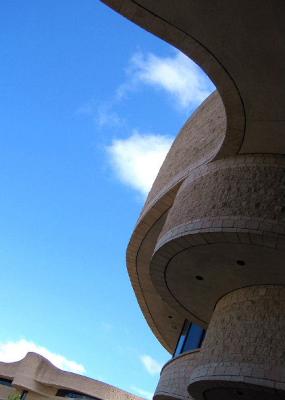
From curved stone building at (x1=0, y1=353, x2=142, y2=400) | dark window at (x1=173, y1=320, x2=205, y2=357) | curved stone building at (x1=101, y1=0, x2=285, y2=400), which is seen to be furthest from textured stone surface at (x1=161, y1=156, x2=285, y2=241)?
curved stone building at (x1=0, y1=353, x2=142, y2=400)

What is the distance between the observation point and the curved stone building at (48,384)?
101ft

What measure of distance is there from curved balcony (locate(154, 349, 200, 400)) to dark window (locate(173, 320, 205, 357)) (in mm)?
1192

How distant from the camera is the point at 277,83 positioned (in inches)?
309

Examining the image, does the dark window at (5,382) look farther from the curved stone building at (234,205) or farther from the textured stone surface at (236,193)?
the textured stone surface at (236,193)

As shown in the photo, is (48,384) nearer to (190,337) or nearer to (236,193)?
(190,337)

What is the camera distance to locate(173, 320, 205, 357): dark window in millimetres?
13541

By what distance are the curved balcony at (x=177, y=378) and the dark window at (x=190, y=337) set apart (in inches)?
46.9

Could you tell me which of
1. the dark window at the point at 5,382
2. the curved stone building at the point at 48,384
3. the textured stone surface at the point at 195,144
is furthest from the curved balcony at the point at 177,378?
the dark window at the point at 5,382

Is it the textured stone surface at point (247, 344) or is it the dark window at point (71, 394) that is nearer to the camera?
the textured stone surface at point (247, 344)

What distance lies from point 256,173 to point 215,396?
15.5 feet

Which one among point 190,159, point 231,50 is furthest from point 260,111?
point 190,159

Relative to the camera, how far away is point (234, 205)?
8.55m

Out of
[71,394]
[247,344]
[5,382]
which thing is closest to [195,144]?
[247,344]

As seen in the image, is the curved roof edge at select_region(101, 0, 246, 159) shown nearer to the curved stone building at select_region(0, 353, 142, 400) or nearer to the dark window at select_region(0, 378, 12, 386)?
the curved stone building at select_region(0, 353, 142, 400)
